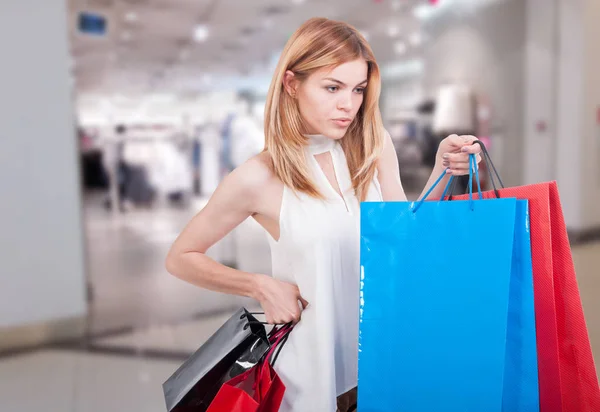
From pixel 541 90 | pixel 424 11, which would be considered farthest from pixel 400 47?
pixel 541 90

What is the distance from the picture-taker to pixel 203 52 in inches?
167

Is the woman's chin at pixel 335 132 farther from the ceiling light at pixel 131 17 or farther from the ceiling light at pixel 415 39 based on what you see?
the ceiling light at pixel 415 39

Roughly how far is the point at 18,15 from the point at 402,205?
335 cm

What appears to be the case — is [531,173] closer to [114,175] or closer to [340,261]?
[114,175]

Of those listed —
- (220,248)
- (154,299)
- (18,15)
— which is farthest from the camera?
(220,248)

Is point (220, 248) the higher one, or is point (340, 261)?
point (340, 261)

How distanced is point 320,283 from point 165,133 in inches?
136

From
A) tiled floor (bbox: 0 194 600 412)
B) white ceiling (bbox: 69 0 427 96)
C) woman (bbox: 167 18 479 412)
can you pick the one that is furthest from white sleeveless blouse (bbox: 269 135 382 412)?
white ceiling (bbox: 69 0 427 96)

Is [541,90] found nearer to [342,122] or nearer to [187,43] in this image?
[187,43]

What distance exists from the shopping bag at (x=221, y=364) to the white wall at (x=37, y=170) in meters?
2.93

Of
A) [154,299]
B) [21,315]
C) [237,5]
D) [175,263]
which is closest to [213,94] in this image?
[237,5]

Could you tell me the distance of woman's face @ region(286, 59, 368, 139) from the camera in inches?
33.9

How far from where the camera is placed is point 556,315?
0.78 metres

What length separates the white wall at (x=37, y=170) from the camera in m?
3.24
